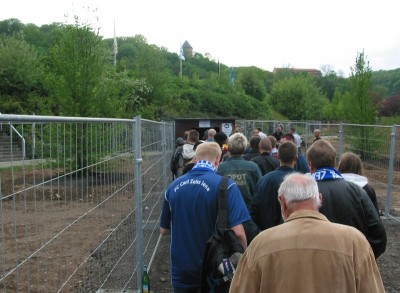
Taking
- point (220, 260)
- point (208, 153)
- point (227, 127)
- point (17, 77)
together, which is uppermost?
point (17, 77)

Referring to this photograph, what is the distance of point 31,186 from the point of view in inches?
78.0

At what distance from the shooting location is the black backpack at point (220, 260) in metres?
3.09

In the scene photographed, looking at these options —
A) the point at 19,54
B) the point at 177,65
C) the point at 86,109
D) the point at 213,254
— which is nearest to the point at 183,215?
the point at 213,254

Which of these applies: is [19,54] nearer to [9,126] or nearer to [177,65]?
[9,126]

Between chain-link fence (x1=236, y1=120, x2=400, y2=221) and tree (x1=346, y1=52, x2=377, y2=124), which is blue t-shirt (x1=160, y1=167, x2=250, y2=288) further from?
tree (x1=346, y1=52, x2=377, y2=124)

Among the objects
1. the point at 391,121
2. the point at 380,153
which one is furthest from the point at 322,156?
the point at 391,121

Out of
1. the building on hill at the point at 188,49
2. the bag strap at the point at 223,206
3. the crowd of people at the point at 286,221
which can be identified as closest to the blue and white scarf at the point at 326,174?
the crowd of people at the point at 286,221

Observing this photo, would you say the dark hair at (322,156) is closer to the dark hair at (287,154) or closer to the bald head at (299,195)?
the dark hair at (287,154)

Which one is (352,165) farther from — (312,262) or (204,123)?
(204,123)

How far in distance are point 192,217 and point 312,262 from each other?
173cm

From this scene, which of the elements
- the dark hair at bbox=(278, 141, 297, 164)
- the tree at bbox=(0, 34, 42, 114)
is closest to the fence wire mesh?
the dark hair at bbox=(278, 141, 297, 164)

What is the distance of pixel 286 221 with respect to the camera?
2244 mm

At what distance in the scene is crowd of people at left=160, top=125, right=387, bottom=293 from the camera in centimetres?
205

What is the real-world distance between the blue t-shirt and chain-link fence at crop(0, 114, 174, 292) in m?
0.57
